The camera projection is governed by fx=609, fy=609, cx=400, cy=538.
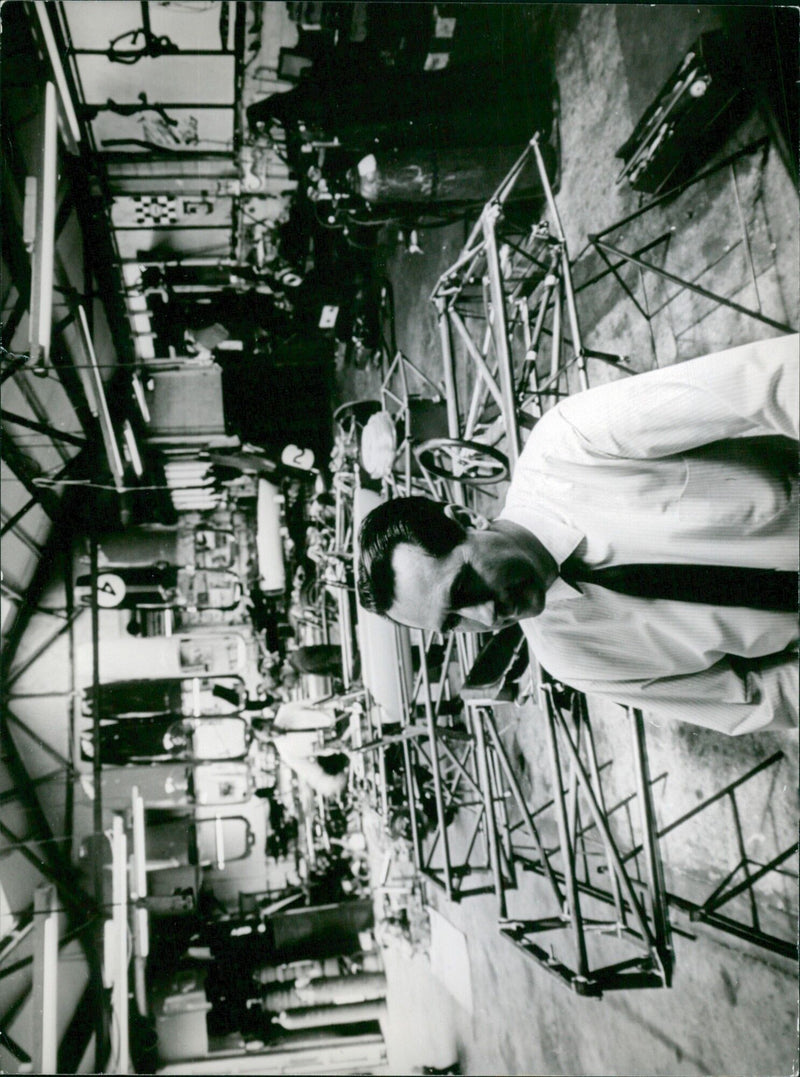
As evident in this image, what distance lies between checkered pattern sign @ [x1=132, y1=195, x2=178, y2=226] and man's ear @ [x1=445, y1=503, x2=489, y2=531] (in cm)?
1210

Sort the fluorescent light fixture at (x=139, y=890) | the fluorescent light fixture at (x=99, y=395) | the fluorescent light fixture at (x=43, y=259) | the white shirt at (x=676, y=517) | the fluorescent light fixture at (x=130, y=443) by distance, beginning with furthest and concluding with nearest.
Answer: the fluorescent light fixture at (x=130, y=443), the fluorescent light fixture at (x=139, y=890), the fluorescent light fixture at (x=99, y=395), the fluorescent light fixture at (x=43, y=259), the white shirt at (x=676, y=517)

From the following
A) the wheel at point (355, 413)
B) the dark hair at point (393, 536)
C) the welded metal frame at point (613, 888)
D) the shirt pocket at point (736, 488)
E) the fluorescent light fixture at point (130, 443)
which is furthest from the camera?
the fluorescent light fixture at point (130, 443)

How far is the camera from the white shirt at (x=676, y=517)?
1.89 m

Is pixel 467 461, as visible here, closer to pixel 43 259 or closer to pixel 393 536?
pixel 393 536

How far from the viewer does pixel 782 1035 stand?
12.4 feet

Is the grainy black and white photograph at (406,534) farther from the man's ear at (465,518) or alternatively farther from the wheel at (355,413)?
the wheel at (355,413)

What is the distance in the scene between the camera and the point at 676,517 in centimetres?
218

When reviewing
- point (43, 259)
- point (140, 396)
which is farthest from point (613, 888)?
point (140, 396)

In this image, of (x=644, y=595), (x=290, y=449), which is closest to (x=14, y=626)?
(x=290, y=449)

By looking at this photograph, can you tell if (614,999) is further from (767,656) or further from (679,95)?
(679,95)

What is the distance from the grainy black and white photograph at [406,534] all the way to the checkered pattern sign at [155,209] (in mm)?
94

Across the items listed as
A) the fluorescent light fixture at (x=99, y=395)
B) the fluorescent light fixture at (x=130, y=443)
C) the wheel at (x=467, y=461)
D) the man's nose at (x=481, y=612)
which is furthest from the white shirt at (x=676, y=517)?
the fluorescent light fixture at (x=130, y=443)

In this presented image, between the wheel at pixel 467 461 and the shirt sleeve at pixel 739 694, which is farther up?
the wheel at pixel 467 461

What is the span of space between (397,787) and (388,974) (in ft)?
14.7
